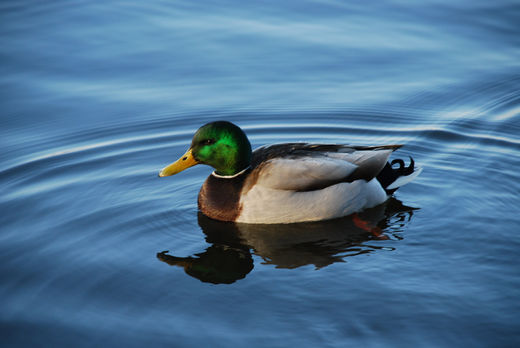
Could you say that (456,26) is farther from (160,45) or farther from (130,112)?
(130,112)

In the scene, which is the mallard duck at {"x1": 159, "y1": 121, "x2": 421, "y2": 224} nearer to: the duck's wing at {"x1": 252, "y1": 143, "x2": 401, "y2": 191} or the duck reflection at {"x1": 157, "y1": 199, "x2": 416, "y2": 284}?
the duck's wing at {"x1": 252, "y1": 143, "x2": 401, "y2": 191}

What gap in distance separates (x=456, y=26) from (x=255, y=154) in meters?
5.81

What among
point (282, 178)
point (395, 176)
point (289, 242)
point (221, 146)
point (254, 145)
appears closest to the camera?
point (289, 242)

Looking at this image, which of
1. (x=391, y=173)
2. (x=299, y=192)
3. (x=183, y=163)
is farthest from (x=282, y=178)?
(x=391, y=173)

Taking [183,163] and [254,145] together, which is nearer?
[183,163]

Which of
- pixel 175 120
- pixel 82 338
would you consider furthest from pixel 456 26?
pixel 82 338

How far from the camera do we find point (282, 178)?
6789mm

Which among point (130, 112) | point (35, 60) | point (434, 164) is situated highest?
point (35, 60)

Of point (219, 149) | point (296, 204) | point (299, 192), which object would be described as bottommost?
point (296, 204)

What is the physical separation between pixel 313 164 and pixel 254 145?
6.20 feet

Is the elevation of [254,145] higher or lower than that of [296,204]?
higher

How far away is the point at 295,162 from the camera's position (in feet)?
22.5

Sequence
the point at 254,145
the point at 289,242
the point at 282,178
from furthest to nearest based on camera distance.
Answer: the point at 254,145, the point at 282,178, the point at 289,242

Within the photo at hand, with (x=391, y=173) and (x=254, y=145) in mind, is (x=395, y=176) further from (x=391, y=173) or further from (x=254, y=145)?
(x=254, y=145)
